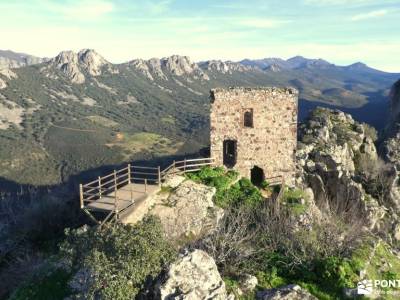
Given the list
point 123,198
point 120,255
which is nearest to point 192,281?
point 120,255

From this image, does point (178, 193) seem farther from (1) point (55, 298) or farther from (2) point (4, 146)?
(2) point (4, 146)

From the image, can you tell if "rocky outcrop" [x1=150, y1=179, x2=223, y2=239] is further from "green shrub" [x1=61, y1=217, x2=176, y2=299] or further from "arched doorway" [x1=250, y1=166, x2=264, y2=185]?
"arched doorway" [x1=250, y1=166, x2=264, y2=185]

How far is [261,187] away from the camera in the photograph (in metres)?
25.3

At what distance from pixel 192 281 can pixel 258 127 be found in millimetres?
13887

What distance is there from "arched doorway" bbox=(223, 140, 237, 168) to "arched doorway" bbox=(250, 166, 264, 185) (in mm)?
1595

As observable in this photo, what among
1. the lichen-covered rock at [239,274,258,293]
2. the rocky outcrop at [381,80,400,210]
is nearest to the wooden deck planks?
the lichen-covered rock at [239,274,258,293]

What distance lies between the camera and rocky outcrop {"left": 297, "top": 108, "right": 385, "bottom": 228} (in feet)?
89.0

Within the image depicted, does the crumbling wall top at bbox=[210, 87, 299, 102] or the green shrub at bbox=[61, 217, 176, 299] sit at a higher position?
the crumbling wall top at bbox=[210, 87, 299, 102]

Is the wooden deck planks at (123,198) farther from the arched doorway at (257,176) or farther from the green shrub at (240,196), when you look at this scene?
the arched doorway at (257,176)

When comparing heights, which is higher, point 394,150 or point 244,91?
point 244,91

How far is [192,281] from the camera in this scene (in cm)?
1305

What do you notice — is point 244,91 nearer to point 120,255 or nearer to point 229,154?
point 229,154

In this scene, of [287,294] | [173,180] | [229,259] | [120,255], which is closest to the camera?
[287,294]

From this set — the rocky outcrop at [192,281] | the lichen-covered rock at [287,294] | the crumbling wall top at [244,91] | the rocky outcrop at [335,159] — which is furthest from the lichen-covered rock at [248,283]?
the crumbling wall top at [244,91]
